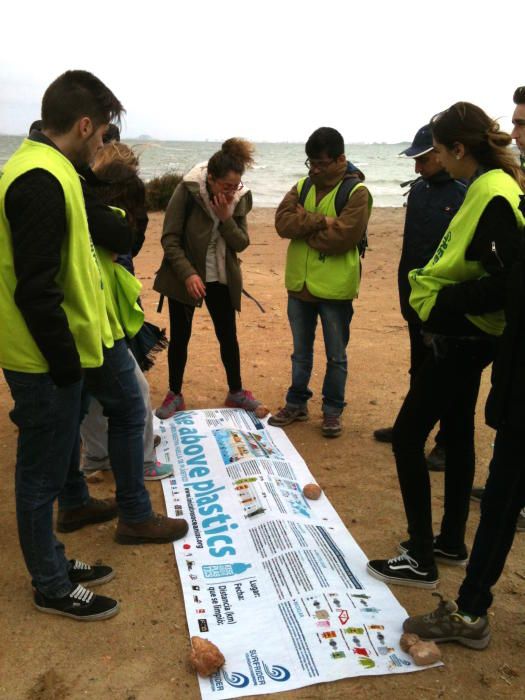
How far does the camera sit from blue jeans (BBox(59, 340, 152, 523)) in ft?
8.40

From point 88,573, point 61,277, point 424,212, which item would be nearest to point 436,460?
point 424,212

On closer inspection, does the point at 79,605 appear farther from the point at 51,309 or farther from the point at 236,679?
the point at 51,309

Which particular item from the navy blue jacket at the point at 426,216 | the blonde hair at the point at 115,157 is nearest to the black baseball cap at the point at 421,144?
the navy blue jacket at the point at 426,216

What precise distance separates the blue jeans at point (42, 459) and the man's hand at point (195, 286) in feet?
5.70

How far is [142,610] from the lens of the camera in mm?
2473

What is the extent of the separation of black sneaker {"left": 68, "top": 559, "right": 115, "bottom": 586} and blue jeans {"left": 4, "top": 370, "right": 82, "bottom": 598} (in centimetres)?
18

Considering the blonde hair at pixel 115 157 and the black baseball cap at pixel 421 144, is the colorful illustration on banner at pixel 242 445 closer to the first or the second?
the blonde hair at pixel 115 157

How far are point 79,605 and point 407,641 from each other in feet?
3.89

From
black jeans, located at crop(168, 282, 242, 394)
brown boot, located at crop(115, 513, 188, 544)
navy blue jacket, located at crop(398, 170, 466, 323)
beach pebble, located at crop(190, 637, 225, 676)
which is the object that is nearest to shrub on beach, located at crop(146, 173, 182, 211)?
black jeans, located at crop(168, 282, 242, 394)

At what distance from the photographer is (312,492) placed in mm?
3297

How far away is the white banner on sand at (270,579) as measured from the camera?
2.18 meters

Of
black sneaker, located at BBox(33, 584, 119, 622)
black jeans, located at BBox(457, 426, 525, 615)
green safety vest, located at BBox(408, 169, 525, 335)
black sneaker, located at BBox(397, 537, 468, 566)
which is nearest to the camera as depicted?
black jeans, located at BBox(457, 426, 525, 615)

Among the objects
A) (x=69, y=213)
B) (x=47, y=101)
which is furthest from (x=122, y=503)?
(x=47, y=101)

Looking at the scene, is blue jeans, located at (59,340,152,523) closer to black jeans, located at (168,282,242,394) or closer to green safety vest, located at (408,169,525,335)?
A: green safety vest, located at (408,169,525,335)
